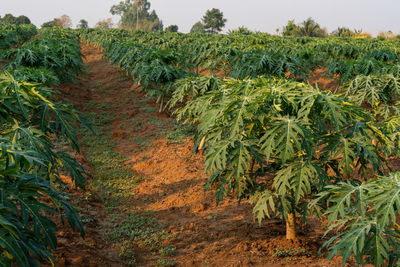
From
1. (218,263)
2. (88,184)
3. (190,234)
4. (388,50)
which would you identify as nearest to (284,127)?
(218,263)

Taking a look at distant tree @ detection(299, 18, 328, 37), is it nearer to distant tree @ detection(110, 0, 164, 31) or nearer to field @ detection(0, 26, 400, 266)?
field @ detection(0, 26, 400, 266)

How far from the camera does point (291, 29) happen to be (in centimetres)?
4456

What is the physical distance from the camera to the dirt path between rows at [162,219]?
13.0 ft

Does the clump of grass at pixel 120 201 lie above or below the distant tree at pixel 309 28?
below

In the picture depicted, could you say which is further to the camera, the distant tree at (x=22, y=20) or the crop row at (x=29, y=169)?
the distant tree at (x=22, y=20)

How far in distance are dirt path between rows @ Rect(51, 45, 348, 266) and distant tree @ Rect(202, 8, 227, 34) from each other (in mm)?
63100

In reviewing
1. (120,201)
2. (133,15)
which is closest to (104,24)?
(133,15)

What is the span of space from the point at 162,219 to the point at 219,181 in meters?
1.08

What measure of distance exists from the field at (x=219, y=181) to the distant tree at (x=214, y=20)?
63382 millimetres

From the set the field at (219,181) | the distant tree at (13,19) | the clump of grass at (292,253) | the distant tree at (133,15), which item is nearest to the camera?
the field at (219,181)

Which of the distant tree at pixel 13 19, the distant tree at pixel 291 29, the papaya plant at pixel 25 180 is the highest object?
the distant tree at pixel 13 19

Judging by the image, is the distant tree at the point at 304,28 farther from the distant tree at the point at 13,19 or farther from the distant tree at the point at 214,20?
the distant tree at the point at 13,19

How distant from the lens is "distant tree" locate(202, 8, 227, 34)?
225 feet

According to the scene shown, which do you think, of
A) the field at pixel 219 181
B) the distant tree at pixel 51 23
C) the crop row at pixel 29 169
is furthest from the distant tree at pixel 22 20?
the crop row at pixel 29 169
